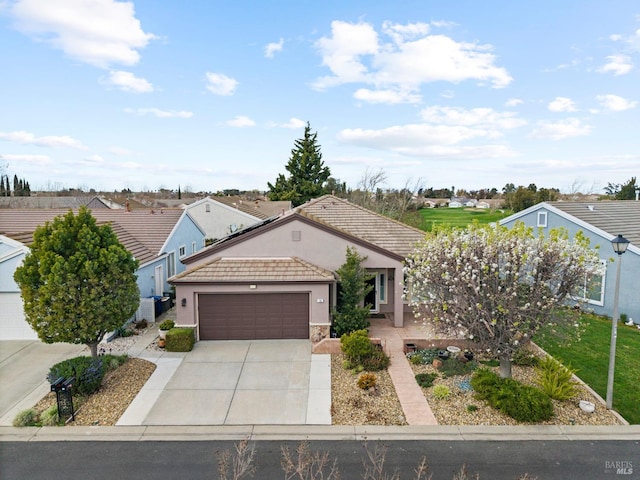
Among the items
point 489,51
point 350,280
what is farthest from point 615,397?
point 489,51

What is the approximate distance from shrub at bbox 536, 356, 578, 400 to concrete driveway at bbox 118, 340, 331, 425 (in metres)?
6.07

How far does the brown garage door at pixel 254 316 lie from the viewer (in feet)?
50.3

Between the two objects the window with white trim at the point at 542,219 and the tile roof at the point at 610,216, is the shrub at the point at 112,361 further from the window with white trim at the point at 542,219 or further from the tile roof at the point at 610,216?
the tile roof at the point at 610,216

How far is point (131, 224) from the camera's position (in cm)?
2278

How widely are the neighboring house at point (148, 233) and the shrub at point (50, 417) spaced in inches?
326

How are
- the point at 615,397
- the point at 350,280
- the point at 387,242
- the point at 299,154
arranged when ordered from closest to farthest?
the point at 615,397 < the point at 350,280 < the point at 387,242 < the point at 299,154

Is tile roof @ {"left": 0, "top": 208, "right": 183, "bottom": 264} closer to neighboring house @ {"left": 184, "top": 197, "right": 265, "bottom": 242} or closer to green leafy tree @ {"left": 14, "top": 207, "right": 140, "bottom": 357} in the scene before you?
green leafy tree @ {"left": 14, "top": 207, "right": 140, "bottom": 357}

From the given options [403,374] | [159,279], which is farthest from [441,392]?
[159,279]

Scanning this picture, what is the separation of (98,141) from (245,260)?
491 inches

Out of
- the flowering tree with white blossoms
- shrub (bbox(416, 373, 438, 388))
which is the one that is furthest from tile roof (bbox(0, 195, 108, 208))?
the flowering tree with white blossoms

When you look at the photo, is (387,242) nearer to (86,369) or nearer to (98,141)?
(86,369)

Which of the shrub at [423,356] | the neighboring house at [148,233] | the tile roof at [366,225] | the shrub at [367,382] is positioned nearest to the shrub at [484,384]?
the shrub at [423,356]

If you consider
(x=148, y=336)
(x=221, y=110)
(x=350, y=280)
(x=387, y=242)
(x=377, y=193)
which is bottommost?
(x=148, y=336)

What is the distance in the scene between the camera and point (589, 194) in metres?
66.1
